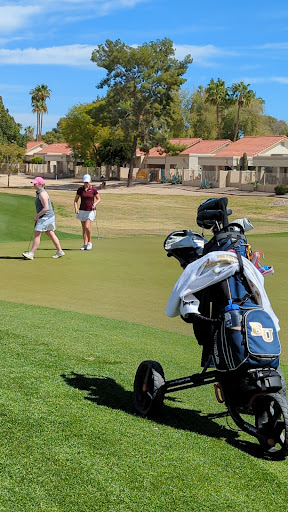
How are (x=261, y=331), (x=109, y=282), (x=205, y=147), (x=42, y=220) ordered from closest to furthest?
(x=261, y=331) → (x=109, y=282) → (x=42, y=220) → (x=205, y=147)

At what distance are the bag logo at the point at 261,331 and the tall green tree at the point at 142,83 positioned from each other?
6777cm

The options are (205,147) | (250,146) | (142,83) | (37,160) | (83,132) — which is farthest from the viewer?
(37,160)

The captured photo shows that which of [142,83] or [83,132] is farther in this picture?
[83,132]

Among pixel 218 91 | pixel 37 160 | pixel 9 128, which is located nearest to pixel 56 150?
pixel 37 160

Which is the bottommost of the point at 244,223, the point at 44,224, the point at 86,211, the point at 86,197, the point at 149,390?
the point at 149,390

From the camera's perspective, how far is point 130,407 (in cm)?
531

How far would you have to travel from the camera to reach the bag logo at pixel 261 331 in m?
4.45

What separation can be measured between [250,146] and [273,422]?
77568 mm

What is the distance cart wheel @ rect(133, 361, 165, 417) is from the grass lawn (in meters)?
0.09

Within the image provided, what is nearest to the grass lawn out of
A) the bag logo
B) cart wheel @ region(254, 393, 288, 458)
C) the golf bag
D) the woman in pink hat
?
cart wheel @ region(254, 393, 288, 458)

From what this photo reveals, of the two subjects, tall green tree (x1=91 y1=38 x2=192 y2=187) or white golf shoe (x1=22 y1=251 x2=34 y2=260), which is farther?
tall green tree (x1=91 y1=38 x2=192 y2=187)

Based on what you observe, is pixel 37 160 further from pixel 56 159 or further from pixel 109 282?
pixel 109 282

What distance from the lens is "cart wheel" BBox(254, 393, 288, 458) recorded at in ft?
14.0

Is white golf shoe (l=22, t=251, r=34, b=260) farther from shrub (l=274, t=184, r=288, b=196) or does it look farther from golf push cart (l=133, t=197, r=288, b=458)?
shrub (l=274, t=184, r=288, b=196)
